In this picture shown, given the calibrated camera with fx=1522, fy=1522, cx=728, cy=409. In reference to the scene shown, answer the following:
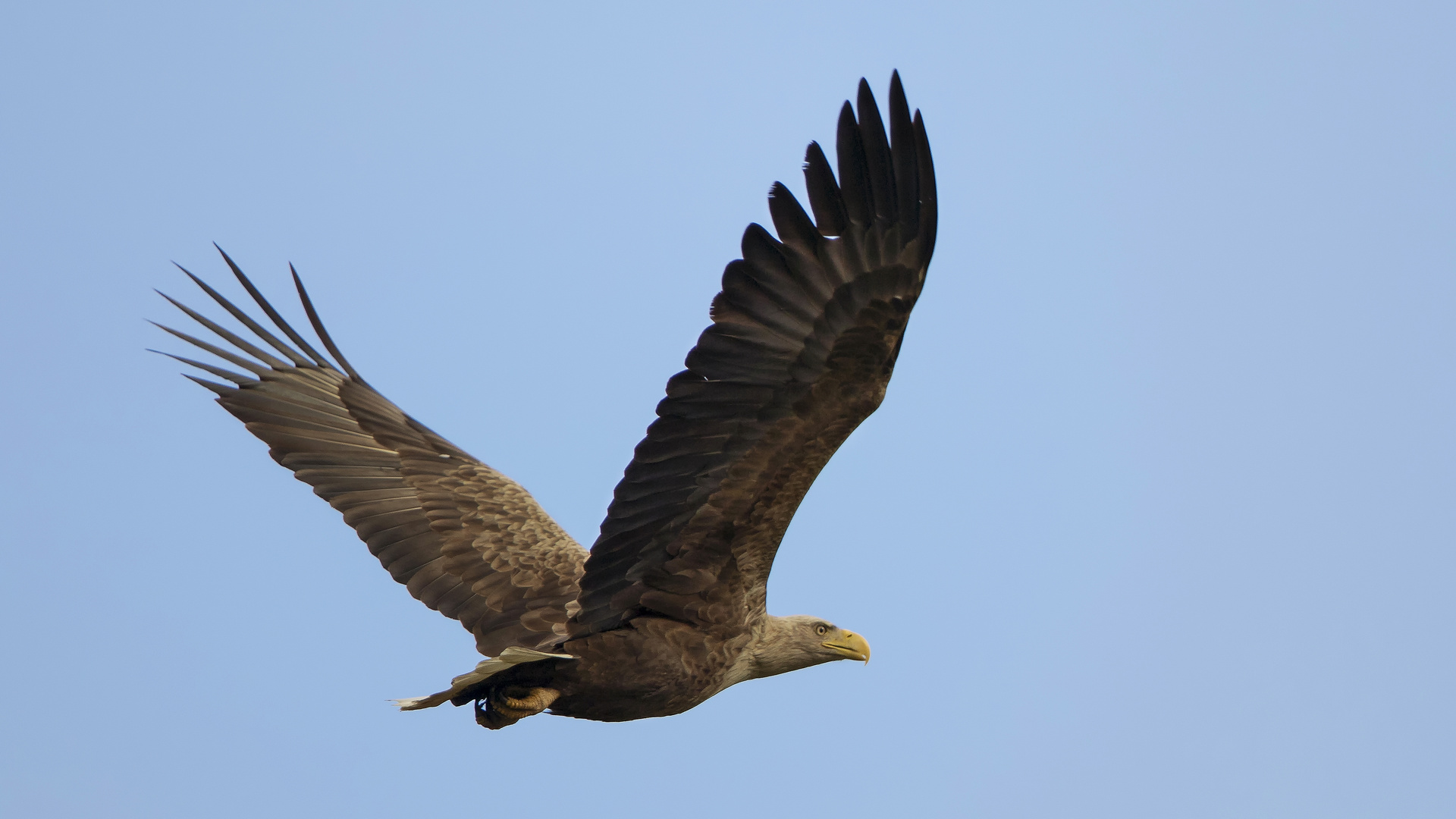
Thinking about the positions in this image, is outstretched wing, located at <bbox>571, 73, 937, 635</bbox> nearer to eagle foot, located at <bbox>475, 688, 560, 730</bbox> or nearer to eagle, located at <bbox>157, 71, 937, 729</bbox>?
eagle, located at <bbox>157, 71, 937, 729</bbox>

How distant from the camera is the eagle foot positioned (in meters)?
7.14

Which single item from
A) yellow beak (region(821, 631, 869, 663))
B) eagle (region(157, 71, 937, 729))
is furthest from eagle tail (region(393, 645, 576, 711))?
yellow beak (region(821, 631, 869, 663))

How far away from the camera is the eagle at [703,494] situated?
641 cm

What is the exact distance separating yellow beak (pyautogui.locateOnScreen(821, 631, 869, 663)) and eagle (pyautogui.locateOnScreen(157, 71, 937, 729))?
0.01 m

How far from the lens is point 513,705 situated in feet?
23.4

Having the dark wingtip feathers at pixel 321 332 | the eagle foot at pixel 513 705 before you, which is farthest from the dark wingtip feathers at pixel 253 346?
the eagle foot at pixel 513 705

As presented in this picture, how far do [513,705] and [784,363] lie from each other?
2.10m

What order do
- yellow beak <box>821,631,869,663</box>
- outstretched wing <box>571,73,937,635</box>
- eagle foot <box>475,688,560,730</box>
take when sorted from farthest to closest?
1. yellow beak <box>821,631,869,663</box>
2. eagle foot <box>475,688,560,730</box>
3. outstretched wing <box>571,73,937,635</box>

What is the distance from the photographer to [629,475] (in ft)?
22.5

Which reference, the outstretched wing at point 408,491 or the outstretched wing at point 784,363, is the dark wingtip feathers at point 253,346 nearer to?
the outstretched wing at point 408,491

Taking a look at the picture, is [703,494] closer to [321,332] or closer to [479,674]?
[479,674]

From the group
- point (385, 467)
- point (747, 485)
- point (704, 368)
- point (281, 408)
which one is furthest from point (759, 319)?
point (281, 408)

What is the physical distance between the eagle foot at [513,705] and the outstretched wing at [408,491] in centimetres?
43

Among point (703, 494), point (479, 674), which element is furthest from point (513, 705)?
point (703, 494)
